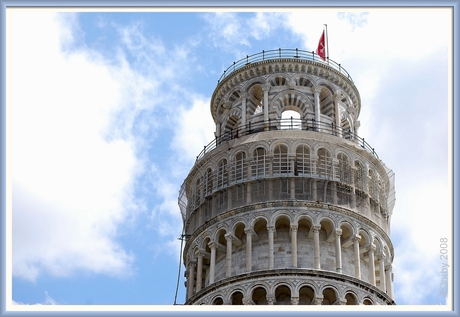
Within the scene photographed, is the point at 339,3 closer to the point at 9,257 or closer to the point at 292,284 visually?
the point at 9,257

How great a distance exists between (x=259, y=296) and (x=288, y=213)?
4.59 meters

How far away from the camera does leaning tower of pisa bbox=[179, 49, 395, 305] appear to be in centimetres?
4228

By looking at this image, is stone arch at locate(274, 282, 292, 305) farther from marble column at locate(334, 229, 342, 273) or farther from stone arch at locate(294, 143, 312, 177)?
stone arch at locate(294, 143, 312, 177)

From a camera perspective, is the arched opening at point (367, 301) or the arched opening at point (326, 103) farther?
the arched opening at point (326, 103)

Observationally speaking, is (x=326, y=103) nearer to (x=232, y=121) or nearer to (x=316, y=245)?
(x=232, y=121)

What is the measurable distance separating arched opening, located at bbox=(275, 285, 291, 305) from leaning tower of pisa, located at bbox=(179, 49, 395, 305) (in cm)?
5

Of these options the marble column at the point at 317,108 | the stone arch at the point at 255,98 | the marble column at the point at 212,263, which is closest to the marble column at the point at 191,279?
the marble column at the point at 212,263

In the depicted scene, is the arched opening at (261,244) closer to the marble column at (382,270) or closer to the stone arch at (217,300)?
the stone arch at (217,300)

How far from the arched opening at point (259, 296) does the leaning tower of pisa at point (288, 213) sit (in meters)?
0.06

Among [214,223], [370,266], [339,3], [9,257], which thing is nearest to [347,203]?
[370,266]

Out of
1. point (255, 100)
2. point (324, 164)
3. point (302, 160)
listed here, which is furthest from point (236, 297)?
point (255, 100)

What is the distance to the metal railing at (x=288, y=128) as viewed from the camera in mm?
48625

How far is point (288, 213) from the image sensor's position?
1747 inches

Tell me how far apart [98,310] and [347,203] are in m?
26.9
